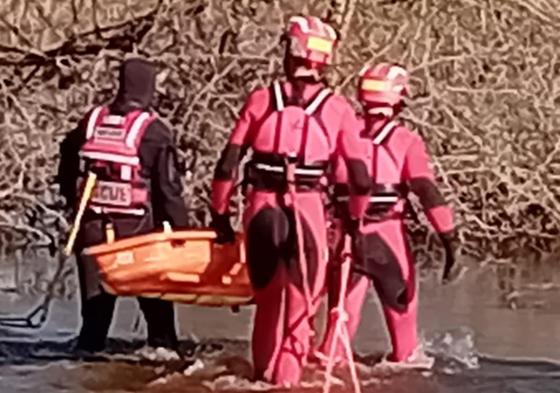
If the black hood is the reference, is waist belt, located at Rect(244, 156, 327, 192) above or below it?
below

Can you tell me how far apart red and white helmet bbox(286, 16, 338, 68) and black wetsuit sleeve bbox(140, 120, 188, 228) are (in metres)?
0.17

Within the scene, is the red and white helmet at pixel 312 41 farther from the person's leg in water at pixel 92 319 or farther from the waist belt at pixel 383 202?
the person's leg in water at pixel 92 319

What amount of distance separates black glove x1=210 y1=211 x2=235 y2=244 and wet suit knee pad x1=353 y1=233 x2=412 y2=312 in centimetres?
14

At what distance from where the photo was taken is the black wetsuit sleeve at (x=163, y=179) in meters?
1.46

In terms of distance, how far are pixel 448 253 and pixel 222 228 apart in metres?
0.25

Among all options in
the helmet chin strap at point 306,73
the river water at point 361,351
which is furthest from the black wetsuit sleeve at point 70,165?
the helmet chin strap at point 306,73

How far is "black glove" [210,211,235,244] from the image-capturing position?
4.77 feet

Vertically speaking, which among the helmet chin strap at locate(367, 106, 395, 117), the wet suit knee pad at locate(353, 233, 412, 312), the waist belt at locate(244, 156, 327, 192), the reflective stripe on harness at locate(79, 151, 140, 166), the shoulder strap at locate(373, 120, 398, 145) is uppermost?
the helmet chin strap at locate(367, 106, 395, 117)

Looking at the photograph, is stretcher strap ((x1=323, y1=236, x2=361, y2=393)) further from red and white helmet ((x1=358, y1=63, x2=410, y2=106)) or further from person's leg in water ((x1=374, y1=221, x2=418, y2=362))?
red and white helmet ((x1=358, y1=63, x2=410, y2=106))

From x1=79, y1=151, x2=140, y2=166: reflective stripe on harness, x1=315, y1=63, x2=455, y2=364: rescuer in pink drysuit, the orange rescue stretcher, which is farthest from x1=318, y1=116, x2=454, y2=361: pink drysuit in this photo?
x1=79, y1=151, x2=140, y2=166: reflective stripe on harness

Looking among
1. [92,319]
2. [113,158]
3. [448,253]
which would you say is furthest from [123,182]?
[448,253]

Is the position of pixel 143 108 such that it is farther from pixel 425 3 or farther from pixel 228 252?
pixel 425 3

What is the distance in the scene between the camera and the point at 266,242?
1445 mm

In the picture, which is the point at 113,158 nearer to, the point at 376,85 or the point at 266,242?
the point at 266,242
